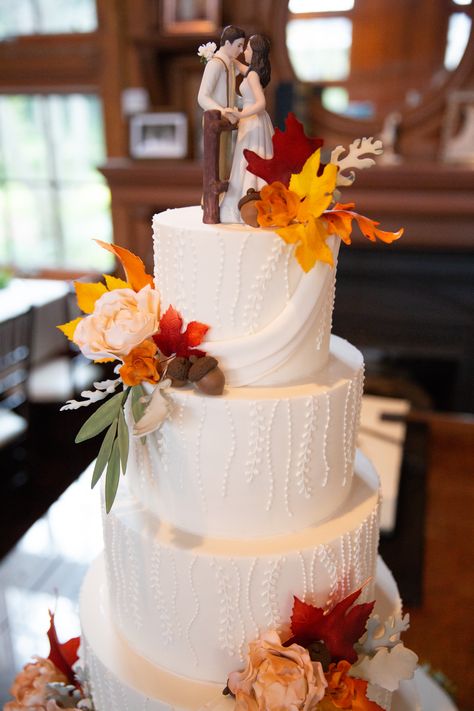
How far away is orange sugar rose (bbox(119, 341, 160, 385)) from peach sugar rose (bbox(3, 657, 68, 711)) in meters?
0.67

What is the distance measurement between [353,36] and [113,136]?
5.71 feet

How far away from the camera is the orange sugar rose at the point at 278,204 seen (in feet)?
2.78

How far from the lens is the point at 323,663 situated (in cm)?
87

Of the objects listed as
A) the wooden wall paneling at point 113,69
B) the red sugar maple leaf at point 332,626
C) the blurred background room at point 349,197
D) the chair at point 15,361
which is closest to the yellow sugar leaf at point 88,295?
the red sugar maple leaf at point 332,626

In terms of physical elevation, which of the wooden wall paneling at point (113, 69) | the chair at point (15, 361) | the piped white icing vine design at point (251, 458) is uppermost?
the wooden wall paneling at point (113, 69)

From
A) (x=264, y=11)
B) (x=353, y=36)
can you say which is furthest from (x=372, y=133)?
(x=264, y=11)

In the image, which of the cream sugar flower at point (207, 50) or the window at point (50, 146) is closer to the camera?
the cream sugar flower at point (207, 50)

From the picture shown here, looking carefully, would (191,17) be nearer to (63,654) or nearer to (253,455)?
(253,455)

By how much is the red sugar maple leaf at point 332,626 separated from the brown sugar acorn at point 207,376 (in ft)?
1.15

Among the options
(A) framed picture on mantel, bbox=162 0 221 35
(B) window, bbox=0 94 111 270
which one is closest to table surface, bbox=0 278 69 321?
(B) window, bbox=0 94 111 270

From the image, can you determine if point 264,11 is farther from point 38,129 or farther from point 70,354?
point 70,354

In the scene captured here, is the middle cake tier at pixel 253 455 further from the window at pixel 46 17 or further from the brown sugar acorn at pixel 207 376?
the window at pixel 46 17

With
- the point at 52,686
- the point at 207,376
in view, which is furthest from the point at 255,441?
the point at 52,686

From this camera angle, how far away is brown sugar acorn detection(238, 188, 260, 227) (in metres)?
0.88
